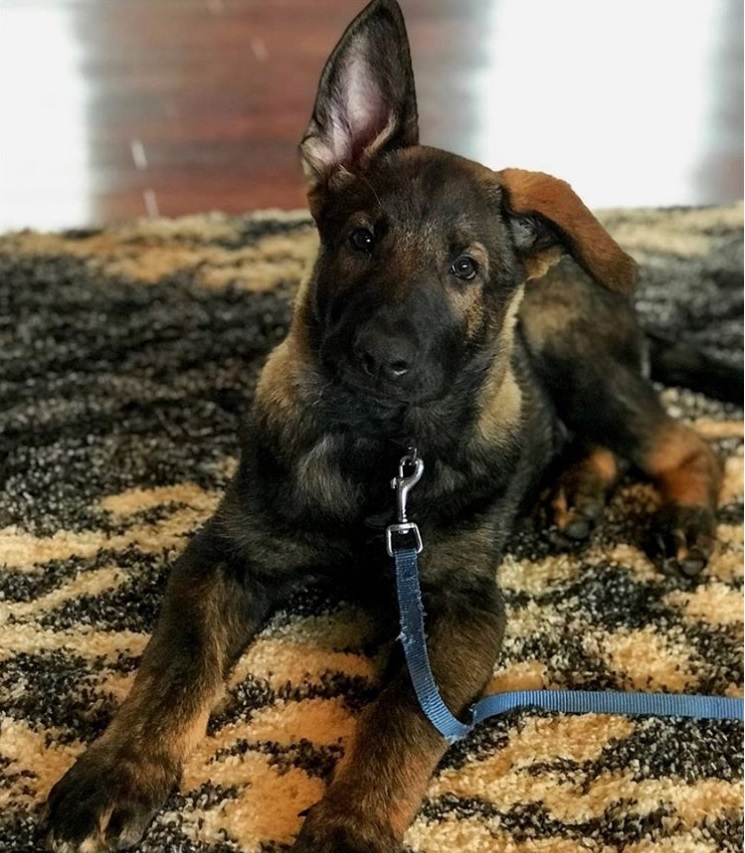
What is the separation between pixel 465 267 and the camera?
2.21m

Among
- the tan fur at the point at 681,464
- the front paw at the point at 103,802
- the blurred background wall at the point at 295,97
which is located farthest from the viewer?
the blurred background wall at the point at 295,97

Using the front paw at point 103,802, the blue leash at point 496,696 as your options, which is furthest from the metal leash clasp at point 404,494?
the front paw at point 103,802

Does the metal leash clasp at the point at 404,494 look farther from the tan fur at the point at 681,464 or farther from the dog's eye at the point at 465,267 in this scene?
the tan fur at the point at 681,464

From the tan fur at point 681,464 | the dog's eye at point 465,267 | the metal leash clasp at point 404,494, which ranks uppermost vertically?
the dog's eye at point 465,267

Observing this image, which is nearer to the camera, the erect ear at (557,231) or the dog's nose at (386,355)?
the dog's nose at (386,355)

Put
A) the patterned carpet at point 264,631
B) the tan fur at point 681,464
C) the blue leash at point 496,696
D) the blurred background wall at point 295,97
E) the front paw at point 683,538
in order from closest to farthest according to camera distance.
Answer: the patterned carpet at point 264,631
the blue leash at point 496,696
the front paw at point 683,538
the tan fur at point 681,464
the blurred background wall at point 295,97

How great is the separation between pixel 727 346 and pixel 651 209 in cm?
104

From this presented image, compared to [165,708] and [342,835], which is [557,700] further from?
[165,708]

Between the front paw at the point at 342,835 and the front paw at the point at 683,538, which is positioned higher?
the front paw at the point at 342,835

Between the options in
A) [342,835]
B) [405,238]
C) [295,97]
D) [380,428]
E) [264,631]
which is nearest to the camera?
[342,835]

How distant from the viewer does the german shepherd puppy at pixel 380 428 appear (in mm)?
2023

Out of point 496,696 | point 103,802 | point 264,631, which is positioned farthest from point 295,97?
point 103,802

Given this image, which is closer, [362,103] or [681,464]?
[362,103]

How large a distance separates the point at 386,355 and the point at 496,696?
0.71m
